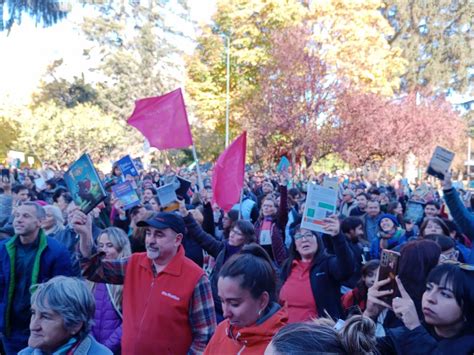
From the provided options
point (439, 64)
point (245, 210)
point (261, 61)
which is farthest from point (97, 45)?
point (245, 210)

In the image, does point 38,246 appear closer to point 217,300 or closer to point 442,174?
point 217,300

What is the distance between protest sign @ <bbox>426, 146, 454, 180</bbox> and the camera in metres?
5.83

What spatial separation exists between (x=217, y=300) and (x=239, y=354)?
2580mm

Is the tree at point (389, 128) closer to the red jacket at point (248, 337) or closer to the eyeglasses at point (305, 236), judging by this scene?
the eyeglasses at point (305, 236)

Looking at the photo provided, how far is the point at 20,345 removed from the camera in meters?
4.80

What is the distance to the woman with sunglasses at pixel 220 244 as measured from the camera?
5.64m

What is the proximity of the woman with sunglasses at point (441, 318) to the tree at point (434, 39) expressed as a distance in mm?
43334

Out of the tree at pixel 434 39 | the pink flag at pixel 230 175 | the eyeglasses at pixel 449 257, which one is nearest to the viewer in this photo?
the eyeglasses at pixel 449 257

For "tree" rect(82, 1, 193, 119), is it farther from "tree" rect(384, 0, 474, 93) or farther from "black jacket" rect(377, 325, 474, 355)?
"black jacket" rect(377, 325, 474, 355)

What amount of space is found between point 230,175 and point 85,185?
357 cm

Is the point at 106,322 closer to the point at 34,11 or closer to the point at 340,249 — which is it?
the point at 340,249

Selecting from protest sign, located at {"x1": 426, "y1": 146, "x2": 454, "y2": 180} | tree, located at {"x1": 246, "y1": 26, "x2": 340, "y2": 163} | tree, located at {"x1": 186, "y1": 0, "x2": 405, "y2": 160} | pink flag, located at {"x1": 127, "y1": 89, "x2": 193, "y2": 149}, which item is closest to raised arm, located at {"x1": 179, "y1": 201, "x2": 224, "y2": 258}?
protest sign, located at {"x1": 426, "y1": 146, "x2": 454, "y2": 180}

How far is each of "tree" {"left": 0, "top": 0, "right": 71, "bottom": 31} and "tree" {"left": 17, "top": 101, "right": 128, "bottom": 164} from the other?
377 inches

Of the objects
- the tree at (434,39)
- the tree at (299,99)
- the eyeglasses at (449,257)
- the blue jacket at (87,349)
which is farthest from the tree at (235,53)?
the blue jacket at (87,349)
